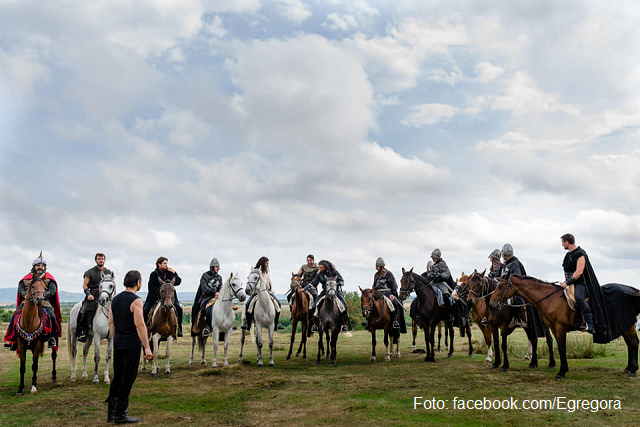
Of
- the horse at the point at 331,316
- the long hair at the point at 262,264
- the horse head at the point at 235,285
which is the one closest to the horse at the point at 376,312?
the horse at the point at 331,316

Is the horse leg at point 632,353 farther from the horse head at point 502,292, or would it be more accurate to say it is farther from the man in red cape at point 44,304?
the man in red cape at point 44,304

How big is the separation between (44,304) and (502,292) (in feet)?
37.4

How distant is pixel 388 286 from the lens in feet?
49.0

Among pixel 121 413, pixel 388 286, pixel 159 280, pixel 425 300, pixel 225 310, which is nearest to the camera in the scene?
pixel 121 413

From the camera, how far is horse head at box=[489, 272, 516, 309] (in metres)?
11.1

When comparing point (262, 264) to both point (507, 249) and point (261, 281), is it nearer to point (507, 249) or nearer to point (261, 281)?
point (261, 281)

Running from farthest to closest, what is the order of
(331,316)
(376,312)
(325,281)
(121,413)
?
(325,281)
(376,312)
(331,316)
(121,413)

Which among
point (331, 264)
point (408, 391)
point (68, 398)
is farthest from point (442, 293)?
point (68, 398)

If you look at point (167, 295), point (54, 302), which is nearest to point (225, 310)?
point (167, 295)

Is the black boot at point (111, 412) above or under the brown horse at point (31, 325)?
under

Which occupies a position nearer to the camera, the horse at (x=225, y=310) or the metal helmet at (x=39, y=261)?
the metal helmet at (x=39, y=261)

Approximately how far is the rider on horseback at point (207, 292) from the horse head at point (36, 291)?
4426 millimetres

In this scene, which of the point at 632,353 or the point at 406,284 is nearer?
the point at 632,353

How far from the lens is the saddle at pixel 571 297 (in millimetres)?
10445
